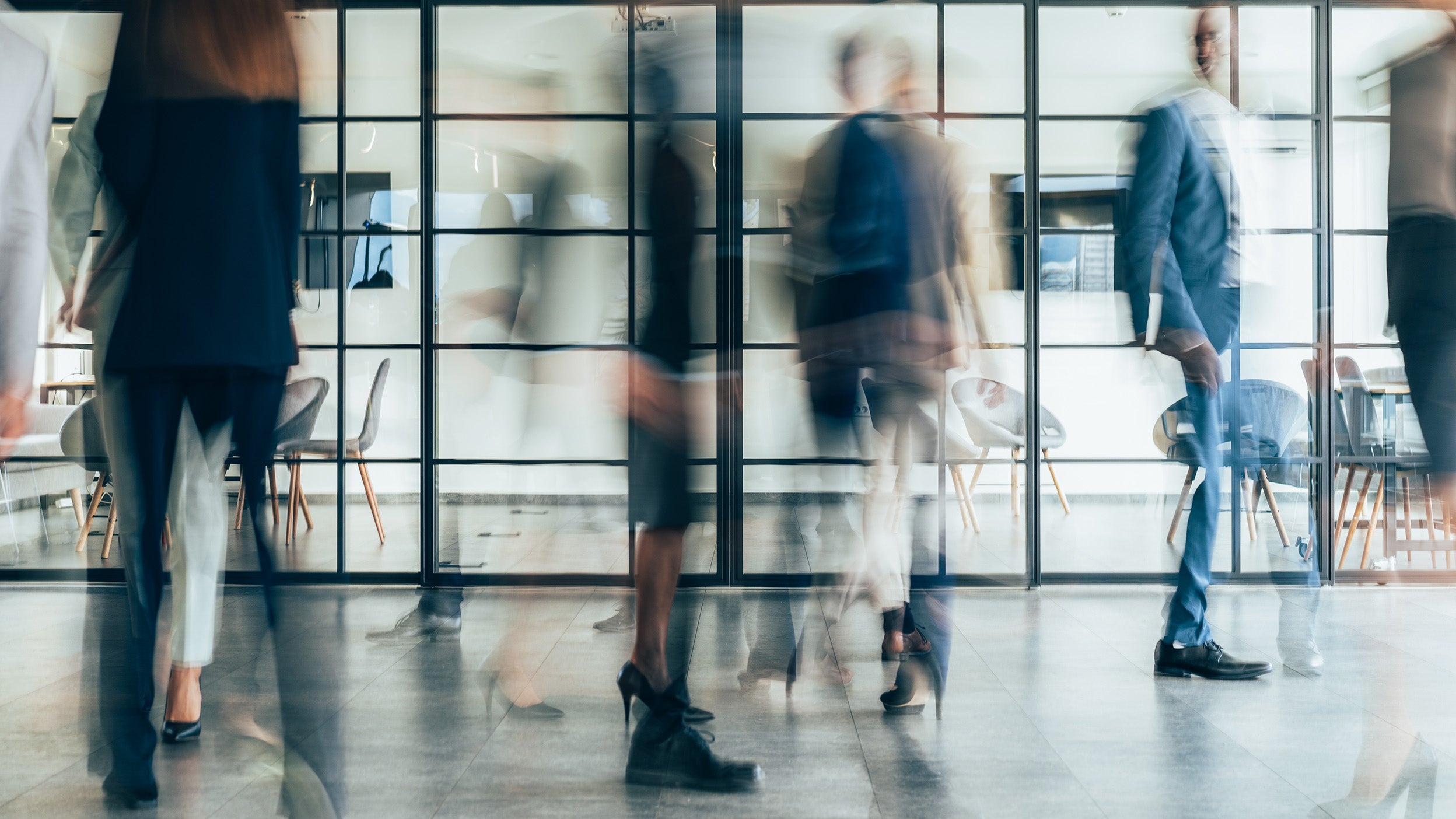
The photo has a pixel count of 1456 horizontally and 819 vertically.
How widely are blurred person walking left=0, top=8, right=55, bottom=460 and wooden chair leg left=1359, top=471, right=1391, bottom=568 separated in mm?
4754

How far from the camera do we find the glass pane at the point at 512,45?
4.26m

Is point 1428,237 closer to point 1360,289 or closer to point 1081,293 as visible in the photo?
point 1081,293

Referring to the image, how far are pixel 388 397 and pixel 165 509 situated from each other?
2.41 metres

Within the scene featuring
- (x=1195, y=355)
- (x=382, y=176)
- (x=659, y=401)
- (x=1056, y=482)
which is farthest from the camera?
(x=1056, y=482)

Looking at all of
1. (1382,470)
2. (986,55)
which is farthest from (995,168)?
(1382,470)

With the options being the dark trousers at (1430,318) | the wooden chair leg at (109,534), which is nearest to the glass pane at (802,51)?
the dark trousers at (1430,318)

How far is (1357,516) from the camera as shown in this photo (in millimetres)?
4254

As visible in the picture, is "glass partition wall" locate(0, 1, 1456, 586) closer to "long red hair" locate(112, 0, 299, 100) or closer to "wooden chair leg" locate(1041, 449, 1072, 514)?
"wooden chair leg" locate(1041, 449, 1072, 514)

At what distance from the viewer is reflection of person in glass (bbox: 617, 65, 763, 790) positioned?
2092 mm

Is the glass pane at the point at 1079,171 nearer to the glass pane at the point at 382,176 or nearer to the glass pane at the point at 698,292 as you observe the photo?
the glass pane at the point at 698,292

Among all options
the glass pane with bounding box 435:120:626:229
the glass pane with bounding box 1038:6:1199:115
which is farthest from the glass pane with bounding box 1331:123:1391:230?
the glass pane with bounding box 435:120:626:229

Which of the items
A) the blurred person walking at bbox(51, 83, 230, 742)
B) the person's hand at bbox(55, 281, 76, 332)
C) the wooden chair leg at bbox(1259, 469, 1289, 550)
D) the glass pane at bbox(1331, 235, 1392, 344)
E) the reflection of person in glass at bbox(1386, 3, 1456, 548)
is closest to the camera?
the blurred person walking at bbox(51, 83, 230, 742)

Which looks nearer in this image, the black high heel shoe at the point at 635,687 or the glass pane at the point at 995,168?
the black high heel shoe at the point at 635,687

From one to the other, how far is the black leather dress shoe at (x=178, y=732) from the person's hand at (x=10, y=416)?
2.68 feet
